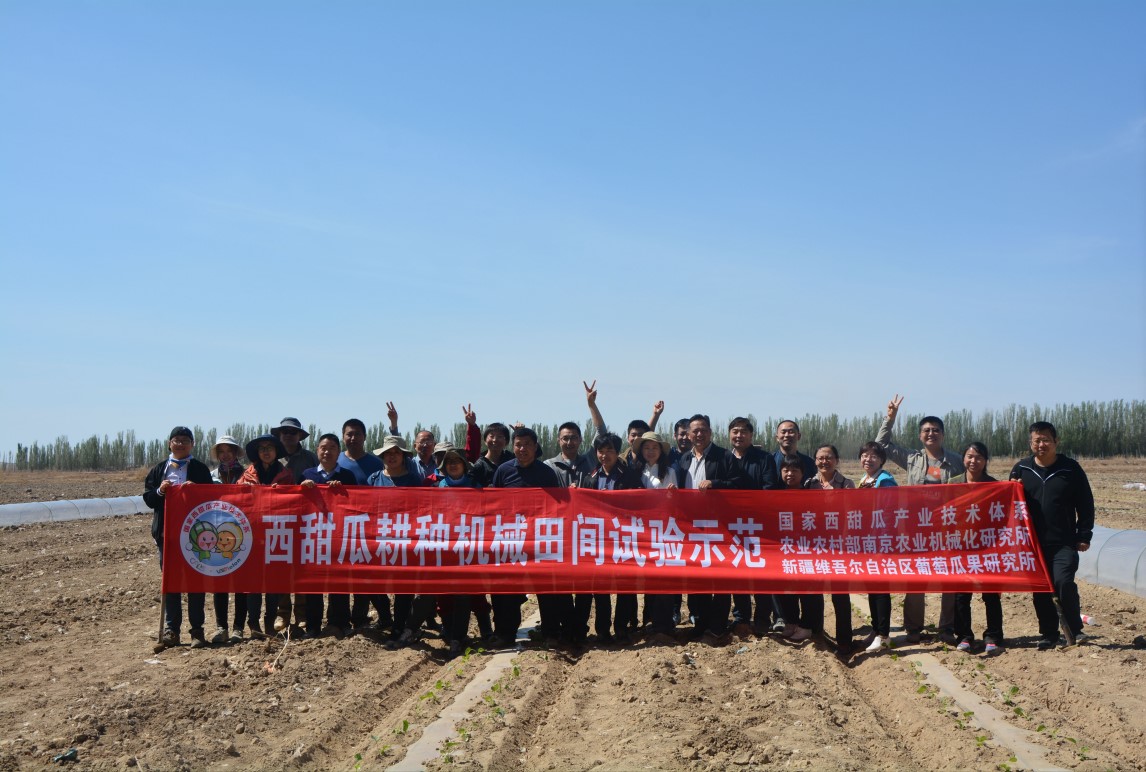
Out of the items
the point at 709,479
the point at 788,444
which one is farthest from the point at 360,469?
the point at 788,444

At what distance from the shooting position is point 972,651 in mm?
7695

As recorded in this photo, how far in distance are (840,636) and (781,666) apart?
122cm

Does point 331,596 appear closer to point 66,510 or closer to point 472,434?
point 472,434

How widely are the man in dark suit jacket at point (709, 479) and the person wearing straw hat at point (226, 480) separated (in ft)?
13.2

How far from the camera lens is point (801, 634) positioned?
8.02 meters

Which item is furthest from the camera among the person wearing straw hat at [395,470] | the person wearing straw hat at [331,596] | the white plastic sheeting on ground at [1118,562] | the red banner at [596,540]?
the white plastic sheeting on ground at [1118,562]

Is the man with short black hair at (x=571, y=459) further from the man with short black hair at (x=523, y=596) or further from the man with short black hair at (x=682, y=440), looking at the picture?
the man with short black hair at (x=682, y=440)

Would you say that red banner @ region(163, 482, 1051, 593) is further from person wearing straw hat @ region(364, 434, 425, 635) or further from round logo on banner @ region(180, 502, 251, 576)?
person wearing straw hat @ region(364, 434, 425, 635)

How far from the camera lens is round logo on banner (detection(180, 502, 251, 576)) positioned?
8.46 meters

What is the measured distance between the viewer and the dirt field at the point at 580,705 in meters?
5.34

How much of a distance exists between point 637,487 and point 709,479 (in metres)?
0.64

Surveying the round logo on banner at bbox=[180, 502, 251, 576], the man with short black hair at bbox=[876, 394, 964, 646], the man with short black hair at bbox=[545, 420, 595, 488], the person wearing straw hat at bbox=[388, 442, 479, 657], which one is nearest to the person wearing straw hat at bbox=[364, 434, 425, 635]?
the person wearing straw hat at bbox=[388, 442, 479, 657]

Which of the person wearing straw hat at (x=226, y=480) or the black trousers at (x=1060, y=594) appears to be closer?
the black trousers at (x=1060, y=594)

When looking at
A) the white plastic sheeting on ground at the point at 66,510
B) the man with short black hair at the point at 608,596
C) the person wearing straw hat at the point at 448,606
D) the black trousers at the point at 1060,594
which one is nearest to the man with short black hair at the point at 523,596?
the man with short black hair at the point at 608,596
